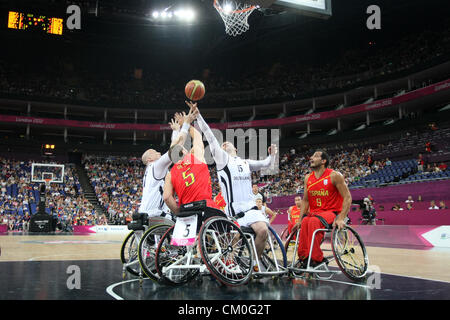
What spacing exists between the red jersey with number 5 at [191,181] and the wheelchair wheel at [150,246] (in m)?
0.50

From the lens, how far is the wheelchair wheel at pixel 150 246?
15.1ft

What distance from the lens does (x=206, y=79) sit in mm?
39656

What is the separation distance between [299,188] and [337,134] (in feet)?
26.8

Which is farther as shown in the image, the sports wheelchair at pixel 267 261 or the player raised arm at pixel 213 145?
the player raised arm at pixel 213 145

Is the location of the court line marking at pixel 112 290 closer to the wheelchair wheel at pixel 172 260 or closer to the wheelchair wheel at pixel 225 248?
the wheelchair wheel at pixel 172 260

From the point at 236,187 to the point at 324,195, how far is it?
4.14ft

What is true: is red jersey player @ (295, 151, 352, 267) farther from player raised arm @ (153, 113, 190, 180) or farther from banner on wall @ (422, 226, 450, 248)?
banner on wall @ (422, 226, 450, 248)

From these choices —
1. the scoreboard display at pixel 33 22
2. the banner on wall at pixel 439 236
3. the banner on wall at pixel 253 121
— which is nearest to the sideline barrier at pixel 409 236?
the banner on wall at pixel 439 236

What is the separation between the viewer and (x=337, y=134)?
31.9 m

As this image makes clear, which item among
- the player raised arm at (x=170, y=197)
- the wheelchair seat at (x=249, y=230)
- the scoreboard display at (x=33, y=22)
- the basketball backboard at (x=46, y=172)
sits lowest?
the wheelchair seat at (x=249, y=230)

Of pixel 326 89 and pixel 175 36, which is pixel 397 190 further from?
pixel 175 36

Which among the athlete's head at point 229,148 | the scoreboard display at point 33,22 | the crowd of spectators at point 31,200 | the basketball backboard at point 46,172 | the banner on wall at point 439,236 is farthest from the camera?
the scoreboard display at point 33,22

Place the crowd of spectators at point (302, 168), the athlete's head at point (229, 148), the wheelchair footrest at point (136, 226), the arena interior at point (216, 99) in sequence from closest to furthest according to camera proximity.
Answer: the wheelchair footrest at point (136, 226), the athlete's head at point (229, 148), the arena interior at point (216, 99), the crowd of spectators at point (302, 168)
